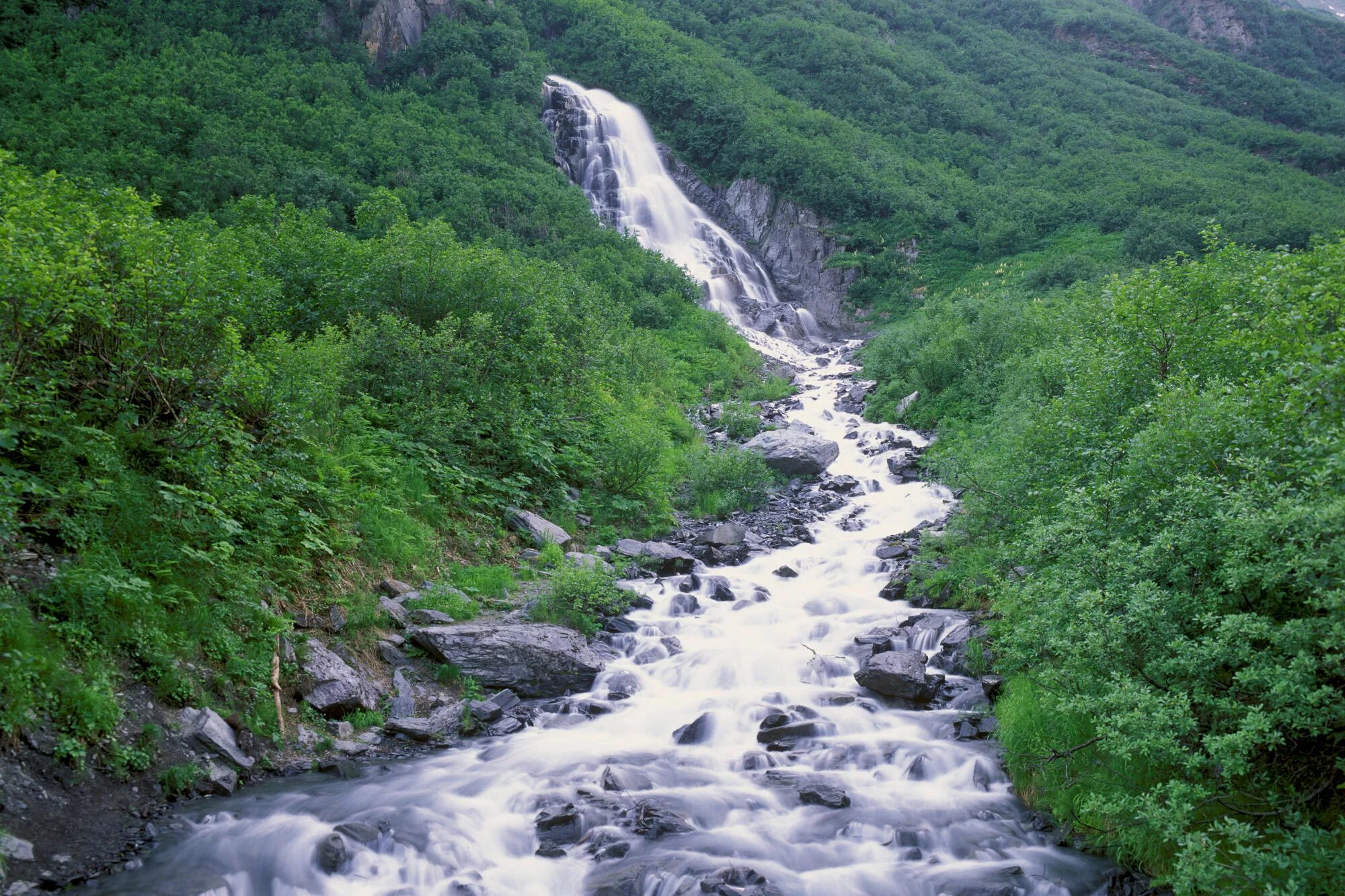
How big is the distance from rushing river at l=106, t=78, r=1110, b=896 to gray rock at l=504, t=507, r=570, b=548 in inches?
84.5

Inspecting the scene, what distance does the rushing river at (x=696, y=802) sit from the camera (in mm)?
6883

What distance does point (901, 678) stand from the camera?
10055mm

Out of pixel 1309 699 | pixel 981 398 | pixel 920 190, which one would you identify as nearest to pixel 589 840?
pixel 1309 699

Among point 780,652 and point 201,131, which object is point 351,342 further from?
point 201,131

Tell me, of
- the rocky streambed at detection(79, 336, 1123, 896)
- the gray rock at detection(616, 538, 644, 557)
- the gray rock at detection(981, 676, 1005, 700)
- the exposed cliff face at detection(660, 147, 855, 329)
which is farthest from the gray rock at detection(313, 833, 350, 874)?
the exposed cliff face at detection(660, 147, 855, 329)

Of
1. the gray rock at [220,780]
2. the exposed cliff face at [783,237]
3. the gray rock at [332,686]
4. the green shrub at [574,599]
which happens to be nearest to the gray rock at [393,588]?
the gray rock at [332,686]

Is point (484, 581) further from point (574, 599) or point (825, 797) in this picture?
point (825, 797)

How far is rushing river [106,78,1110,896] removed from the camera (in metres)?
6.88

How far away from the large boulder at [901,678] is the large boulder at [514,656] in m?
3.60

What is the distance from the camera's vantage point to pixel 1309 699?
5.34 meters

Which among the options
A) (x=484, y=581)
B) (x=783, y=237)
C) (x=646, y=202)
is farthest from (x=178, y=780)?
(x=783, y=237)

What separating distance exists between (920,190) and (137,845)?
53.8 meters

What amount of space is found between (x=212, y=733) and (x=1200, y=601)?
8.85 metres

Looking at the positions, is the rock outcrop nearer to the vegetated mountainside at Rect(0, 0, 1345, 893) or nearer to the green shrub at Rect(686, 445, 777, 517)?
the vegetated mountainside at Rect(0, 0, 1345, 893)
